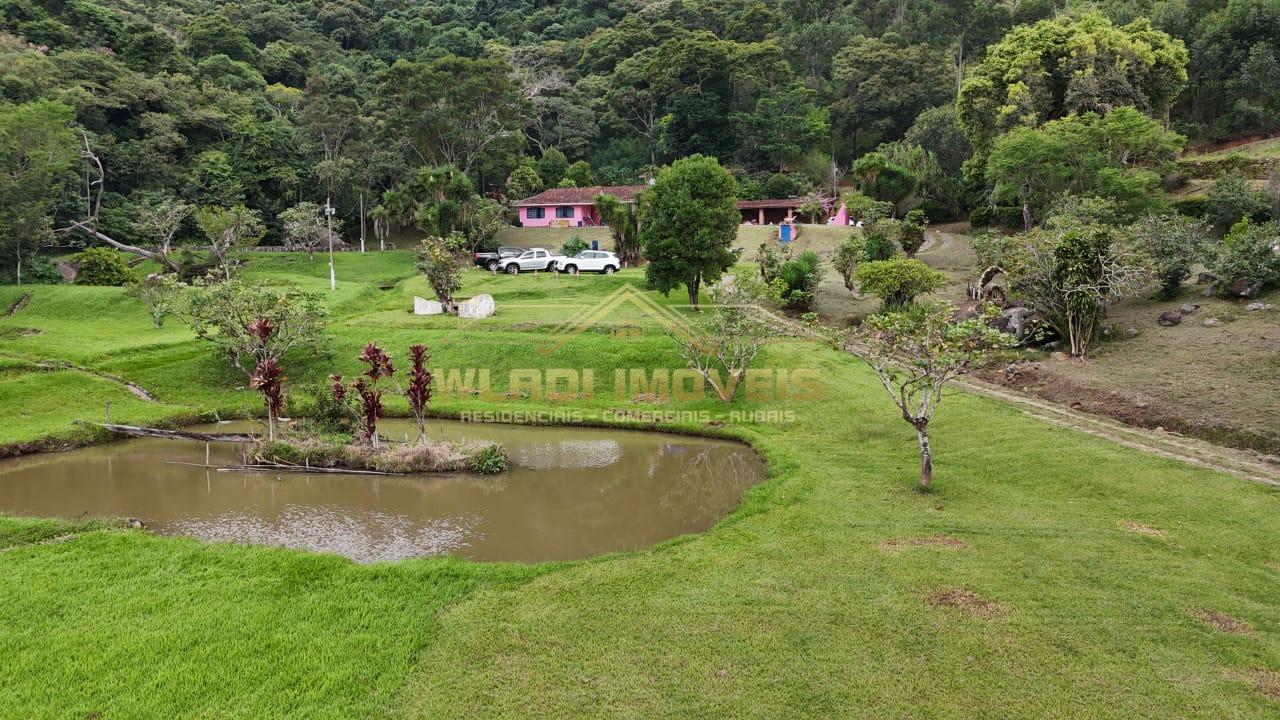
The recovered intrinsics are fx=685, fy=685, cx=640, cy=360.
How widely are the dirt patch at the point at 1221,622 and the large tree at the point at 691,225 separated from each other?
1925 centimetres

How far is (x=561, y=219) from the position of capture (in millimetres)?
47438

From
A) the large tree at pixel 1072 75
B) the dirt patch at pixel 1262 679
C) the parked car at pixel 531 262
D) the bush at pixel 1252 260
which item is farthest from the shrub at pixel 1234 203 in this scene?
the parked car at pixel 531 262

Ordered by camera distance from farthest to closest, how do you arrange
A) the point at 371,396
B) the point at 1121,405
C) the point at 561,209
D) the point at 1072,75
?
1. the point at 561,209
2. the point at 1072,75
3. the point at 1121,405
4. the point at 371,396

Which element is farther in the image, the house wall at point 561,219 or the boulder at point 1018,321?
the house wall at point 561,219

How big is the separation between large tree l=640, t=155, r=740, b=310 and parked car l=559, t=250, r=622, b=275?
9347mm

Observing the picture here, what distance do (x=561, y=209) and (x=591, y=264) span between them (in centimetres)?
1441

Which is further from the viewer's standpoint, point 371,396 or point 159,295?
point 159,295

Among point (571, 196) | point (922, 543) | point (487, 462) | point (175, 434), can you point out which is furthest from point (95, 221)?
point (922, 543)

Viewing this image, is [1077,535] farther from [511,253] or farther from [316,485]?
[511,253]

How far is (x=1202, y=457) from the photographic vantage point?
12398 mm

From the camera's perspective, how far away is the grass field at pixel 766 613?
21.0 feet

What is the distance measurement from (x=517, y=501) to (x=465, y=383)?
365 inches

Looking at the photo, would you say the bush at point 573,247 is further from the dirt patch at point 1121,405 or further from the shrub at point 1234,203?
the shrub at point 1234,203

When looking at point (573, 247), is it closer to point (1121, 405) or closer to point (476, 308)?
point (476, 308)
